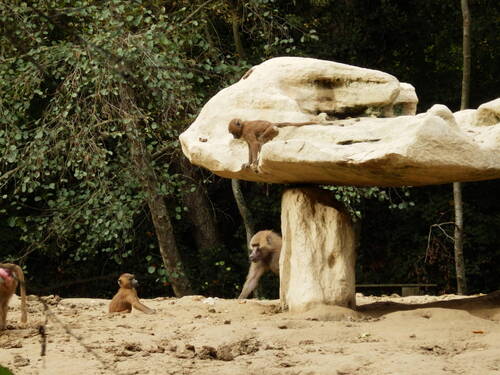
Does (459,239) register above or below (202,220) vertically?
below

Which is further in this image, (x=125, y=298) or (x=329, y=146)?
(x=125, y=298)

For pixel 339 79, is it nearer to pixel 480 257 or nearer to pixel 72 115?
pixel 72 115

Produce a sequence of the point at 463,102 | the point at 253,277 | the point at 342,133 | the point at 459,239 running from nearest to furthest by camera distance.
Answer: the point at 342,133 < the point at 253,277 < the point at 463,102 < the point at 459,239

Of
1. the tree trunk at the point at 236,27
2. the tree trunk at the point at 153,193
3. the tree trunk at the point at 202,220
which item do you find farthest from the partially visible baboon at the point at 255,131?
the tree trunk at the point at 202,220

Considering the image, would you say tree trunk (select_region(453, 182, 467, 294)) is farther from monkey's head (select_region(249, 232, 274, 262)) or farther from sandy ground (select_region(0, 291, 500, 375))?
sandy ground (select_region(0, 291, 500, 375))

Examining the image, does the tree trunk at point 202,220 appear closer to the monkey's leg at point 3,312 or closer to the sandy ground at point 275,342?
the sandy ground at point 275,342

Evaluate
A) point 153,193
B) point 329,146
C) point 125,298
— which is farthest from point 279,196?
point 329,146

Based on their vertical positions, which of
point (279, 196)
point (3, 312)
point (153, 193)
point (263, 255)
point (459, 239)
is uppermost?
point (279, 196)

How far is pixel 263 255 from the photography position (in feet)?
32.8

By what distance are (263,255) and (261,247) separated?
0.10m

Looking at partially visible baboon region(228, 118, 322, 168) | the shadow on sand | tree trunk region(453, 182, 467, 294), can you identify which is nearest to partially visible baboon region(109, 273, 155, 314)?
partially visible baboon region(228, 118, 322, 168)

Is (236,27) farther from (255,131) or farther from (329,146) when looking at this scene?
(329,146)

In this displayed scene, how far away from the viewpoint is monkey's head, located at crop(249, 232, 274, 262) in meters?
9.98

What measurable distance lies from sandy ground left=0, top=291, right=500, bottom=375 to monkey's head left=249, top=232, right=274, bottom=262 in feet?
5.51
